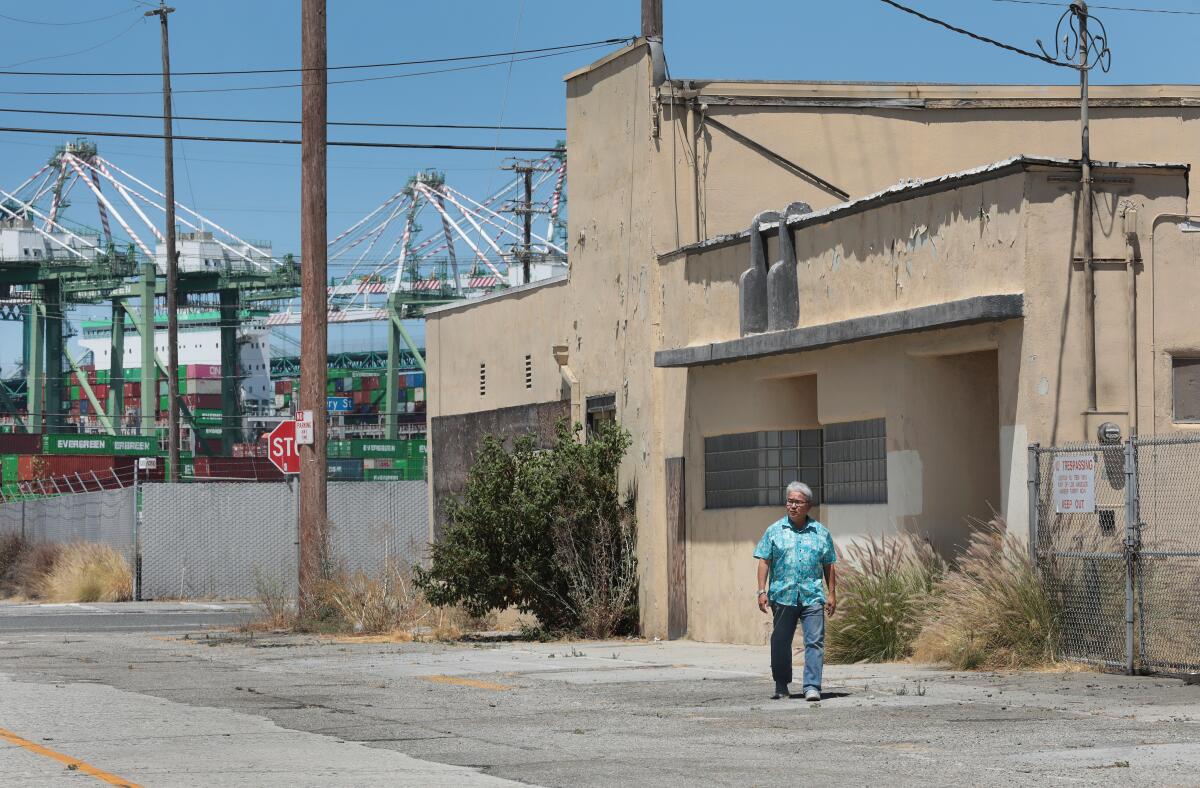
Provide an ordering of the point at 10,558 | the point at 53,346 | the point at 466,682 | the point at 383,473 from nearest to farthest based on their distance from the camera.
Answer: the point at 466,682, the point at 10,558, the point at 383,473, the point at 53,346

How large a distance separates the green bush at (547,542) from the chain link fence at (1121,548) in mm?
7139

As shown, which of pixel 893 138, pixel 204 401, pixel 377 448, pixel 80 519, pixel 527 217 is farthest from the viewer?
pixel 204 401

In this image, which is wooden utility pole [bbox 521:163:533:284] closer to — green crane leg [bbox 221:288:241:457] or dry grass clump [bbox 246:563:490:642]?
dry grass clump [bbox 246:563:490:642]

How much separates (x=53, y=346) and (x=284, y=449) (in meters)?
91.8

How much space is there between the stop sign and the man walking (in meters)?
12.2

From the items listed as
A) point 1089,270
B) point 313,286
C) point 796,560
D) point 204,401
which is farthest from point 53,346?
point 796,560

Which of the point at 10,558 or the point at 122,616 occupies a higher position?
the point at 10,558

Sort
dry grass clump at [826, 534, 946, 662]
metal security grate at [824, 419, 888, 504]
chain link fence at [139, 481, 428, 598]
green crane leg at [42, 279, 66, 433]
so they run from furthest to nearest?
green crane leg at [42, 279, 66, 433]
chain link fence at [139, 481, 428, 598]
metal security grate at [824, 419, 888, 504]
dry grass clump at [826, 534, 946, 662]

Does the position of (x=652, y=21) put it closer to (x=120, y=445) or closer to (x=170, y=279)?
(x=170, y=279)

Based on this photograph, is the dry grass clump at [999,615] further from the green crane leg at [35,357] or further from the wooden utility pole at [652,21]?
the green crane leg at [35,357]

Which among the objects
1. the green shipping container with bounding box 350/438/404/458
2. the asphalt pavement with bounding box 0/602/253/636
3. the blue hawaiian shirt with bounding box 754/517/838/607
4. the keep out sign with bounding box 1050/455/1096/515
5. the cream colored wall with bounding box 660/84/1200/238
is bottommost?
the asphalt pavement with bounding box 0/602/253/636

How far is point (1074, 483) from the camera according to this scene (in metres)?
14.8

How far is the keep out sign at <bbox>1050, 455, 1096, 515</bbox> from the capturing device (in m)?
14.6

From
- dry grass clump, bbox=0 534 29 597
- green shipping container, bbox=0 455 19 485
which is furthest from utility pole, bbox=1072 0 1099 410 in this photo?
green shipping container, bbox=0 455 19 485
